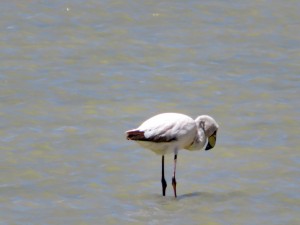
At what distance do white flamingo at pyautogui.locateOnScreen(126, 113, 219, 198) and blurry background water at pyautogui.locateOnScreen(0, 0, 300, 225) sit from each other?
1.42ft

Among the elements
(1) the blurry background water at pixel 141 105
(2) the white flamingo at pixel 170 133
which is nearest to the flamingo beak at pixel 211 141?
(2) the white flamingo at pixel 170 133

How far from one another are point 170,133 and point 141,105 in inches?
105

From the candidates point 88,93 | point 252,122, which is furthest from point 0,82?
point 252,122

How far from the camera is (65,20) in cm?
1570

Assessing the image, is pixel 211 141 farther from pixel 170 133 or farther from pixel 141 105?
pixel 141 105

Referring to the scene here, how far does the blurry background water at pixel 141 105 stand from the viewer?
974 cm

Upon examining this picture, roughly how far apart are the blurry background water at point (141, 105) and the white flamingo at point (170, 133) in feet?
1.42

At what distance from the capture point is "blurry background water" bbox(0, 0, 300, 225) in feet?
32.0

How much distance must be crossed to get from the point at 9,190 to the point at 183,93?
360 centimetres

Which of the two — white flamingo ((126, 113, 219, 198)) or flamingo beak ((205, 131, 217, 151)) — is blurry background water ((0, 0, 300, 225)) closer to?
flamingo beak ((205, 131, 217, 151))

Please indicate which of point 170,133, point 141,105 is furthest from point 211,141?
point 141,105

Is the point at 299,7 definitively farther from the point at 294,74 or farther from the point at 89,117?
the point at 89,117

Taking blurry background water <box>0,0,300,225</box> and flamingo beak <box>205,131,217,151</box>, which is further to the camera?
flamingo beak <box>205,131,217,151</box>

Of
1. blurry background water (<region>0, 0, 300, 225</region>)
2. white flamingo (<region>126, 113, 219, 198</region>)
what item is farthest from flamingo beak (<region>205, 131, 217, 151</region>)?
blurry background water (<region>0, 0, 300, 225</region>)
